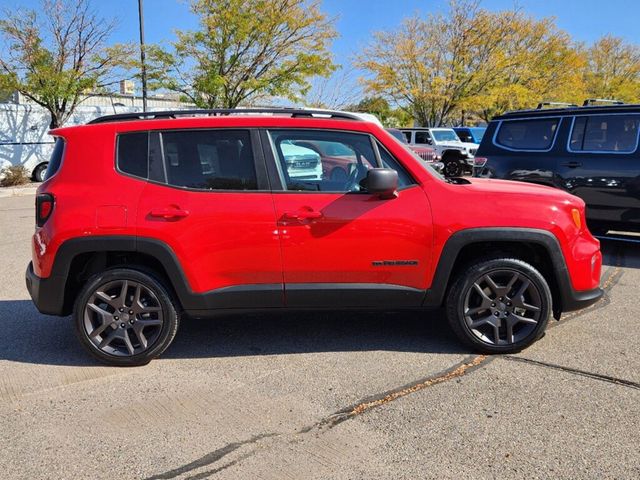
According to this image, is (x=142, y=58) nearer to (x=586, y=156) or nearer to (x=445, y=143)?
(x=445, y=143)

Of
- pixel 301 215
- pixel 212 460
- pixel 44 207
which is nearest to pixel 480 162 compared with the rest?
pixel 301 215

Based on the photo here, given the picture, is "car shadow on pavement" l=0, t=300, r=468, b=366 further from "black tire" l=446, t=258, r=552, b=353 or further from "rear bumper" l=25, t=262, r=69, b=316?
"rear bumper" l=25, t=262, r=69, b=316

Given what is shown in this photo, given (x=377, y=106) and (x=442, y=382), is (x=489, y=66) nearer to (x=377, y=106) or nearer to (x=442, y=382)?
(x=377, y=106)

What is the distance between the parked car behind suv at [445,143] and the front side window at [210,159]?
15.8 meters

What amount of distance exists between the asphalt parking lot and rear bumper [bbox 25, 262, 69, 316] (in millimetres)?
423

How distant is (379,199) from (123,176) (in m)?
1.79

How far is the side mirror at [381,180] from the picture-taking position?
12.0 ft

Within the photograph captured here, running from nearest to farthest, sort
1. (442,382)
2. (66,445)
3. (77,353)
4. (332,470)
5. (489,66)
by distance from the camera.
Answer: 1. (332,470)
2. (66,445)
3. (442,382)
4. (77,353)
5. (489,66)

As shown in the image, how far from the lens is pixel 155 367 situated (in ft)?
12.9

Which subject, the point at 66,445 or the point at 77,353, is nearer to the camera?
the point at 66,445

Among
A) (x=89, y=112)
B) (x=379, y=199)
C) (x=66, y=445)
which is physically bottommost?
(x=66, y=445)

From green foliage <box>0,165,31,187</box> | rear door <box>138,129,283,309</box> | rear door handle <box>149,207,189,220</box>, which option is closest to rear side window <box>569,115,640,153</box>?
rear door <box>138,129,283,309</box>

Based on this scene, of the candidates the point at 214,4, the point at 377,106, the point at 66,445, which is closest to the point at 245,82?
the point at 214,4

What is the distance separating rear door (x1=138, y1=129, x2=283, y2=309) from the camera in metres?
3.78
